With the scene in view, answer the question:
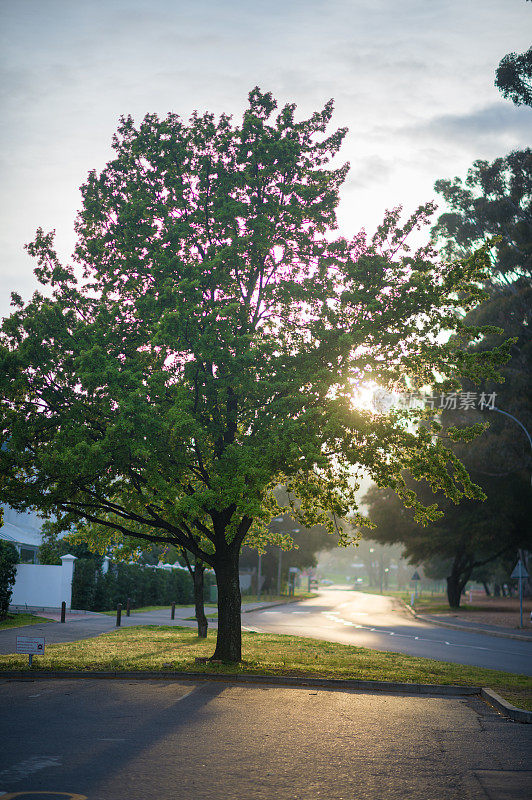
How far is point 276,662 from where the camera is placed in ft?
53.0

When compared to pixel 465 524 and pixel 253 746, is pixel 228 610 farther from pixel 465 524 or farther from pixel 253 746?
pixel 465 524

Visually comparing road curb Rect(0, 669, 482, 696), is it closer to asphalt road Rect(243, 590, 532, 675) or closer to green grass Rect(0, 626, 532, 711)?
green grass Rect(0, 626, 532, 711)

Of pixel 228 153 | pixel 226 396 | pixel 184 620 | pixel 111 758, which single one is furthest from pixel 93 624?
pixel 111 758

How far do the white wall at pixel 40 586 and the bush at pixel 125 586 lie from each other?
1.34 m

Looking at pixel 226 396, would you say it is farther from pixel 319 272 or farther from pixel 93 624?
pixel 93 624

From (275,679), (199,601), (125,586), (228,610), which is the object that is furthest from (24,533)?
(275,679)

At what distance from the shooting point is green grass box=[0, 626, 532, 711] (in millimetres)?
14039

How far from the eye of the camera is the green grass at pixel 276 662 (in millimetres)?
14039

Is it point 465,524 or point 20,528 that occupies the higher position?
point 465,524

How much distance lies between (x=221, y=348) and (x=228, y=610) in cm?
557

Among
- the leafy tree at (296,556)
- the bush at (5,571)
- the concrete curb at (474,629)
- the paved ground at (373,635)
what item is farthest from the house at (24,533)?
the leafy tree at (296,556)

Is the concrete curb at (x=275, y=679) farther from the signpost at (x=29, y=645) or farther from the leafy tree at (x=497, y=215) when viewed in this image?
the leafy tree at (x=497, y=215)

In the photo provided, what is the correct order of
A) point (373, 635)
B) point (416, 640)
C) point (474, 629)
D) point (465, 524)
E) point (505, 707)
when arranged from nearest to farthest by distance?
point (505, 707), point (416, 640), point (373, 635), point (474, 629), point (465, 524)

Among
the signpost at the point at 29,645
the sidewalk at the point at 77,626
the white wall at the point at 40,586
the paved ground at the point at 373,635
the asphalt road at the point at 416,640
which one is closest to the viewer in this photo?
the signpost at the point at 29,645
